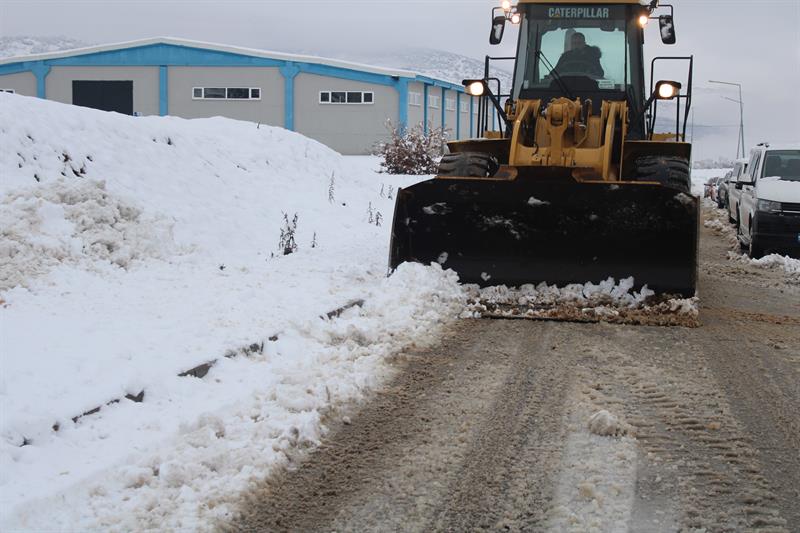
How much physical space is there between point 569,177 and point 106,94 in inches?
1353

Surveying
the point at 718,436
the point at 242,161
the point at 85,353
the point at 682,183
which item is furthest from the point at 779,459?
the point at 242,161

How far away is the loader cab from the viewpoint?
962cm

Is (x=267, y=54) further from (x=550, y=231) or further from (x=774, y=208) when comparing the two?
(x=550, y=231)

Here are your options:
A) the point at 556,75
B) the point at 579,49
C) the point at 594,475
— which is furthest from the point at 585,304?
the point at 594,475

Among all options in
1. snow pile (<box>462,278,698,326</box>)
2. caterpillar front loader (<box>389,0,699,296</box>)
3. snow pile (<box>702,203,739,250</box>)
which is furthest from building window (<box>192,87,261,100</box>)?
snow pile (<box>462,278,698,326</box>)

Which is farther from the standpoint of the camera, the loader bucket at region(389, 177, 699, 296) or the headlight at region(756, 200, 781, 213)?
the headlight at region(756, 200, 781, 213)

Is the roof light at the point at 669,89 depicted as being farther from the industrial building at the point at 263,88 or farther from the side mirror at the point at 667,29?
the industrial building at the point at 263,88

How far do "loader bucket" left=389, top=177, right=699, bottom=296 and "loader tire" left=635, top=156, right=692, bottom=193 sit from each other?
0.59 m

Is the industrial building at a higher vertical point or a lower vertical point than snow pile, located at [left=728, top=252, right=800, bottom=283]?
higher

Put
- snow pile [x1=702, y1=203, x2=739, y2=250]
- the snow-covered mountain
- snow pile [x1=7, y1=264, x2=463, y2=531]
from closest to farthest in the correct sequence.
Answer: snow pile [x1=7, y1=264, x2=463, y2=531], snow pile [x1=702, y1=203, x2=739, y2=250], the snow-covered mountain

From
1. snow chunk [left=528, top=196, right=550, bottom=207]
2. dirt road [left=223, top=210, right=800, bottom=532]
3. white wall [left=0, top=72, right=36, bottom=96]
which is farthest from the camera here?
white wall [left=0, top=72, right=36, bottom=96]

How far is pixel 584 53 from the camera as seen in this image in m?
9.76

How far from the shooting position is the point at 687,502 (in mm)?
3932

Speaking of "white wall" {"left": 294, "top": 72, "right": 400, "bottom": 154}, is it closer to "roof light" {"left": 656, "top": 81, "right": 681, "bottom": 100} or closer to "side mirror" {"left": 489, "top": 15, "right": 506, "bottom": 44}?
"side mirror" {"left": 489, "top": 15, "right": 506, "bottom": 44}
